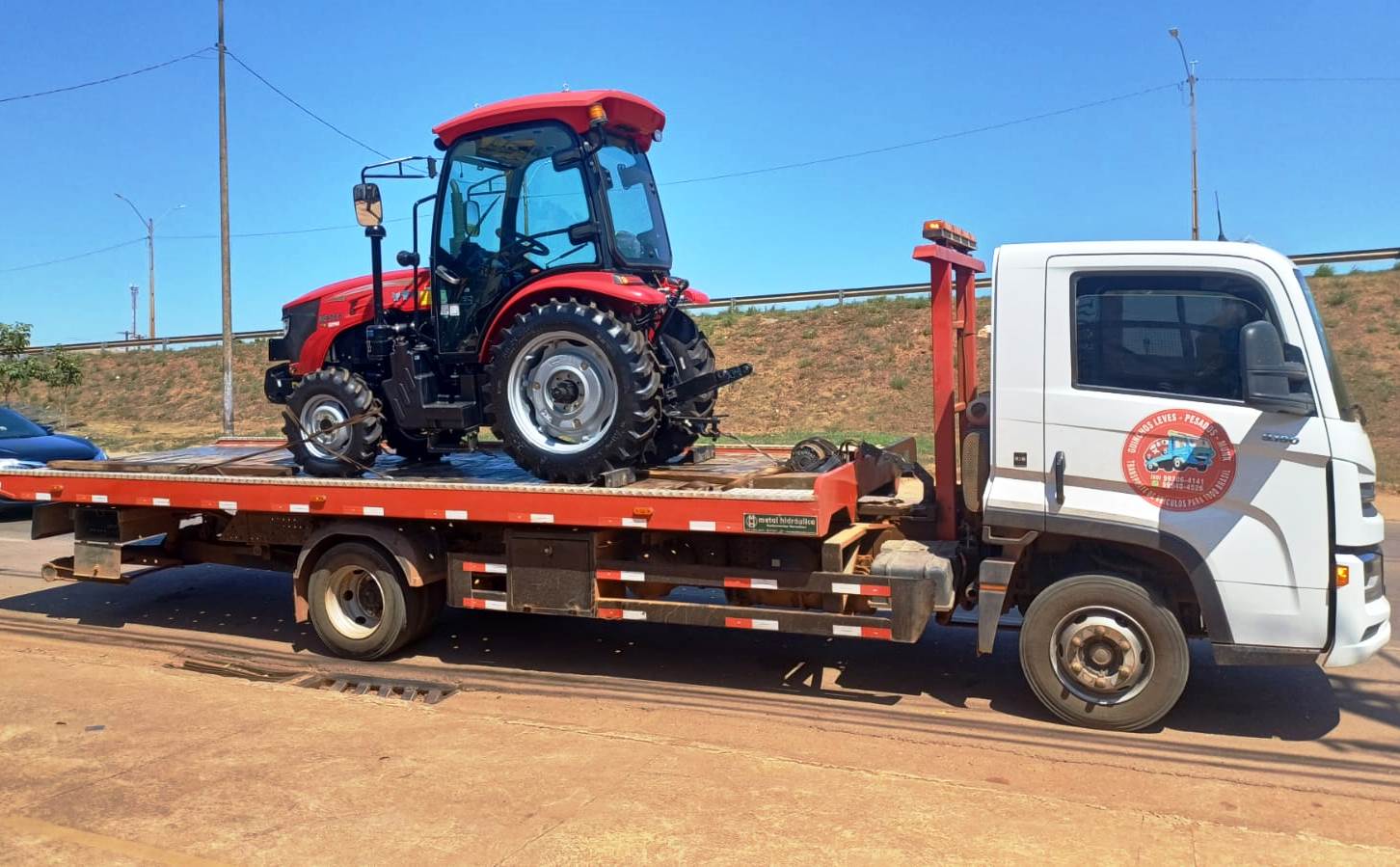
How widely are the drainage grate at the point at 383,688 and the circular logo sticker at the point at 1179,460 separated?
4054 millimetres

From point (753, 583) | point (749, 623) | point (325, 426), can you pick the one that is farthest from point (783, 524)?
point (325, 426)

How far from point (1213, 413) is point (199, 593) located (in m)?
8.51

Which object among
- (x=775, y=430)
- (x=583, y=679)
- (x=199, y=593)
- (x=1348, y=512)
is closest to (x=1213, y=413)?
(x=1348, y=512)

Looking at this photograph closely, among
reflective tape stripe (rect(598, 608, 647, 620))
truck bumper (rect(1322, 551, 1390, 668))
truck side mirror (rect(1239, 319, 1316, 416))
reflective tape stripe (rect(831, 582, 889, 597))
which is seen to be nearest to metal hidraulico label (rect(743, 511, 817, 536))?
reflective tape stripe (rect(831, 582, 889, 597))

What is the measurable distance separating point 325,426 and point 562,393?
2.08m

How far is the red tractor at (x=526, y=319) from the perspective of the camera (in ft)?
22.2

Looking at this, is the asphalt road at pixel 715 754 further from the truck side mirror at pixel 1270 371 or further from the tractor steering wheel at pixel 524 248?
the tractor steering wheel at pixel 524 248

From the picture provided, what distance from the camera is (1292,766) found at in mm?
5098

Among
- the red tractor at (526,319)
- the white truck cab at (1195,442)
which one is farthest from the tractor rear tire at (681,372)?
the white truck cab at (1195,442)

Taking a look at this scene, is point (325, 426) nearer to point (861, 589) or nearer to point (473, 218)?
point (473, 218)

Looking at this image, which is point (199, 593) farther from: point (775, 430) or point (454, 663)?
point (775, 430)

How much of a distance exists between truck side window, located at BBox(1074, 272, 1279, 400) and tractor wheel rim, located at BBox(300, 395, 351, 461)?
194 inches

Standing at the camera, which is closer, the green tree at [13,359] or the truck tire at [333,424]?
the truck tire at [333,424]

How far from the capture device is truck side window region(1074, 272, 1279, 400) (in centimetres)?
534
